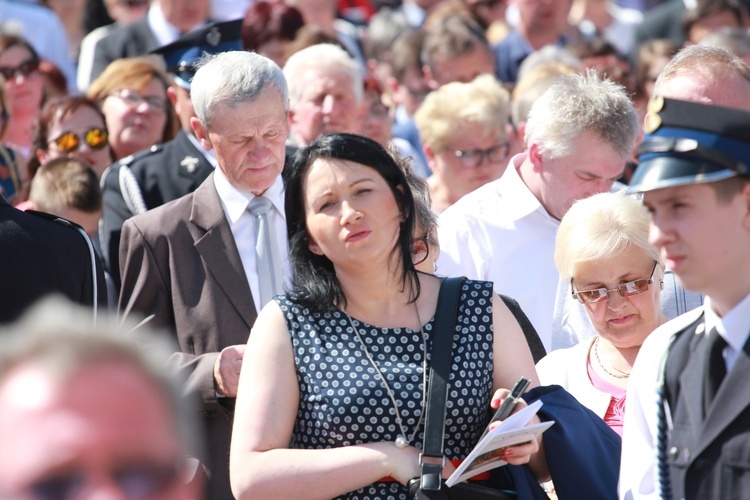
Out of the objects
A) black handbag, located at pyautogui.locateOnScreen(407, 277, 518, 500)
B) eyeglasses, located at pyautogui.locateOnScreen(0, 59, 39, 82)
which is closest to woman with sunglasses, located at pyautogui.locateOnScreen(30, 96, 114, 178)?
eyeglasses, located at pyautogui.locateOnScreen(0, 59, 39, 82)

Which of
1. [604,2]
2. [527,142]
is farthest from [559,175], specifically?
[604,2]

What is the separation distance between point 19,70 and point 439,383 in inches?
202

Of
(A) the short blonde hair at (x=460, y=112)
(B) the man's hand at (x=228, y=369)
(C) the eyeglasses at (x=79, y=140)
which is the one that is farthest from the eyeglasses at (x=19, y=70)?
(B) the man's hand at (x=228, y=369)

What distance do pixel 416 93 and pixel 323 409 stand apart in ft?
18.6

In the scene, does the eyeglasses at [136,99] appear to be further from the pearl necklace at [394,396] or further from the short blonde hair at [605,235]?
the pearl necklace at [394,396]

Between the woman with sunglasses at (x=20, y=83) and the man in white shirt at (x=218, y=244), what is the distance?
329cm

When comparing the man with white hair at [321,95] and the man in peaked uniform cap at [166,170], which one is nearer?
the man in peaked uniform cap at [166,170]

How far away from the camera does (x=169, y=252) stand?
14.0ft

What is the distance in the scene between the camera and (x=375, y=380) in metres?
3.38

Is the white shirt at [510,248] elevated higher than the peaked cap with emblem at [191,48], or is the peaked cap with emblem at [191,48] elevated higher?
the peaked cap with emblem at [191,48]

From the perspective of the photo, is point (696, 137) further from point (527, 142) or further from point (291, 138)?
point (291, 138)

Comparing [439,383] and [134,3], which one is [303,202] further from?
[134,3]

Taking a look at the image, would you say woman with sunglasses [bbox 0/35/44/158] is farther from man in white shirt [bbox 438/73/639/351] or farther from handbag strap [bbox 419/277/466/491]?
handbag strap [bbox 419/277/466/491]

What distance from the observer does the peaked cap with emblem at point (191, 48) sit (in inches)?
222
